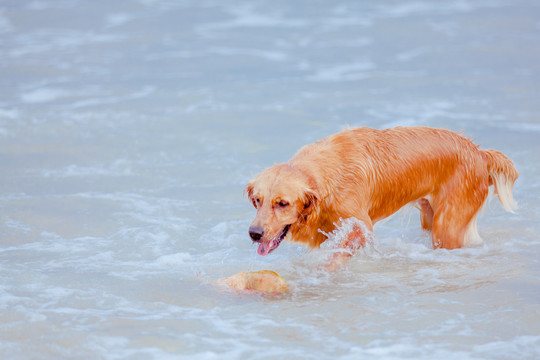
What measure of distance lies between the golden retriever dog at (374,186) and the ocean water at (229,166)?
0.91ft

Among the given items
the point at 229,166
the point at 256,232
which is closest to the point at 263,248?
the point at 256,232

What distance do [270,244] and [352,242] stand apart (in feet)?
2.28

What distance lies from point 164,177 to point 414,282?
169 inches

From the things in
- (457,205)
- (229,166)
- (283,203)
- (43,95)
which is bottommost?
(457,205)

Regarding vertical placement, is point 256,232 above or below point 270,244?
above

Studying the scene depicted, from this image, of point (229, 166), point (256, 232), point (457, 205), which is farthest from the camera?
point (229, 166)

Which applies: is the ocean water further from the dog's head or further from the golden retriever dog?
the dog's head

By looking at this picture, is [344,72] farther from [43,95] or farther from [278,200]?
[278,200]

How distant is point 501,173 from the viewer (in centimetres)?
708

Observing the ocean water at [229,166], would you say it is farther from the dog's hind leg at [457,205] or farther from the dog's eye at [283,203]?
the dog's eye at [283,203]

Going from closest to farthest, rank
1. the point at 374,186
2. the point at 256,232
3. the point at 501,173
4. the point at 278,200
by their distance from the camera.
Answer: the point at 256,232, the point at 278,200, the point at 374,186, the point at 501,173

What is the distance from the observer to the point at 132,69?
1513 cm

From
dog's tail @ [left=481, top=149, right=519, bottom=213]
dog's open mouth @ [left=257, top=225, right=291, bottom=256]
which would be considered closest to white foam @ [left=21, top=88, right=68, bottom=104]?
dog's open mouth @ [left=257, top=225, right=291, bottom=256]

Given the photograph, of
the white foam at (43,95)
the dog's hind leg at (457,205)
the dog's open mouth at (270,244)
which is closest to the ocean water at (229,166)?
the white foam at (43,95)
